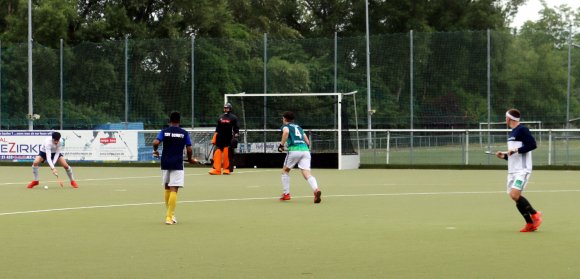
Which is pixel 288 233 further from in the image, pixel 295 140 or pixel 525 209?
pixel 295 140

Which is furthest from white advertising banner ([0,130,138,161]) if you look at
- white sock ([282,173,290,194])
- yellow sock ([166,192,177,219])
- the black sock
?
the black sock

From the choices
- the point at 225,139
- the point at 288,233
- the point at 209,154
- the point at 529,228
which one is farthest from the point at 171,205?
the point at 209,154

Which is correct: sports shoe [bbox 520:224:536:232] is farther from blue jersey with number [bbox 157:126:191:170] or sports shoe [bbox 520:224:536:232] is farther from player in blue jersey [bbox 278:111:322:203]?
player in blue jersey [bbox 278:111:322:203]

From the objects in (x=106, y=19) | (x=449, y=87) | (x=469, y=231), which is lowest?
(x=469, y=231)

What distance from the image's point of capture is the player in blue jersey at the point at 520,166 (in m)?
14.2

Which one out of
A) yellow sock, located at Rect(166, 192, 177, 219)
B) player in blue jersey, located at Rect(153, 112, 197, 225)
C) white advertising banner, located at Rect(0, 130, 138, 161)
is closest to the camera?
yellow sock, located at Rect(166, 192, 177, 219)

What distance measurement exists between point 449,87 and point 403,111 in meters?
2.45

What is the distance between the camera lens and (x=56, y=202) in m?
20.1

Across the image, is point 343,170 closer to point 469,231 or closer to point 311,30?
point 469,231

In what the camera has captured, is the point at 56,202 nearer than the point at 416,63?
Yes

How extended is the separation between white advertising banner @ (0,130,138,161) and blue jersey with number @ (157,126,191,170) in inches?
850

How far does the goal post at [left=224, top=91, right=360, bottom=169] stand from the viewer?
34.9 meters

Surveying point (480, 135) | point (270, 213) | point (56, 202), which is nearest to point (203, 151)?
point (480, 135)

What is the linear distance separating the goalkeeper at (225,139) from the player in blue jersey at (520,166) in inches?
639
